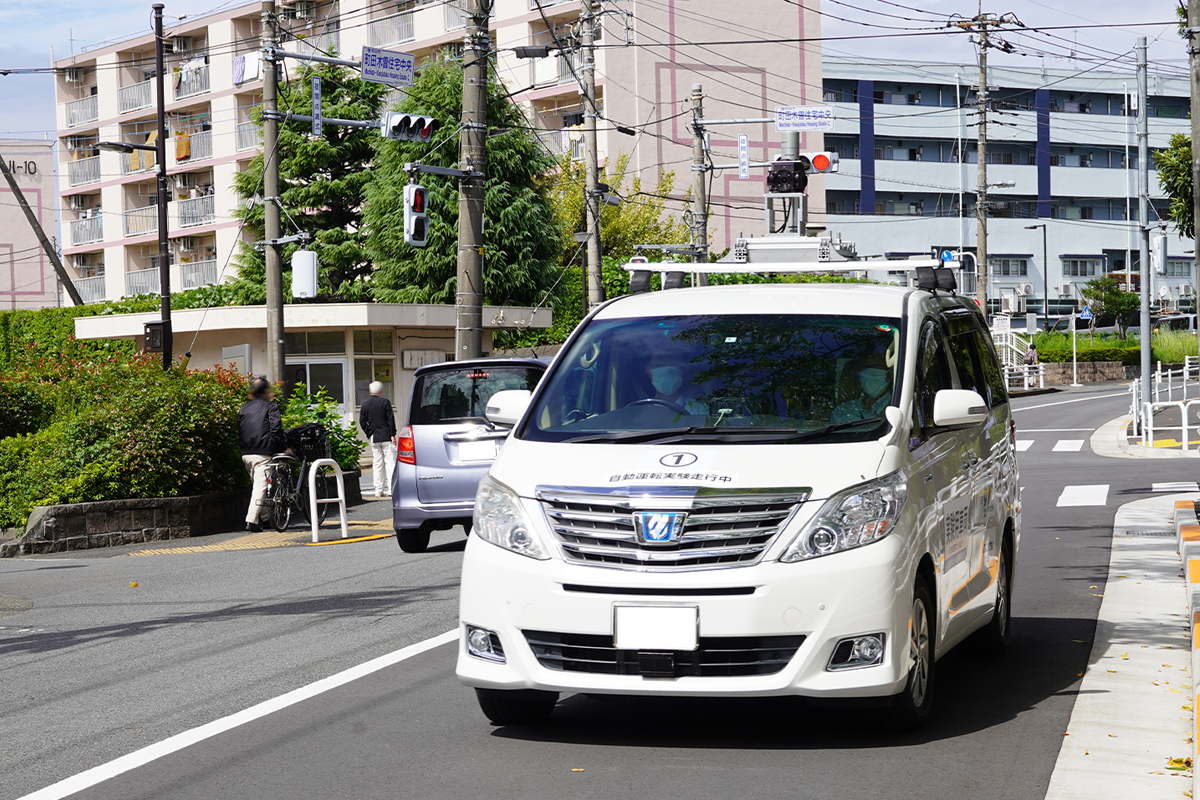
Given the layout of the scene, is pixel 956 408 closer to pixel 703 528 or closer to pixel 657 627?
pixel 703 528

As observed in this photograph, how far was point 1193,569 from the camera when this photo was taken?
361 inches

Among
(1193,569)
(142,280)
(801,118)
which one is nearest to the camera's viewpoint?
(1193,569)

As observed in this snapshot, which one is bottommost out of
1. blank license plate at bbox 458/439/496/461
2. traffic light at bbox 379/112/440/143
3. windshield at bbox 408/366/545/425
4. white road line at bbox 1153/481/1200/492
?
white road line at bbox 1153/481/1200/492

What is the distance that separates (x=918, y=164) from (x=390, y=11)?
3274 cm

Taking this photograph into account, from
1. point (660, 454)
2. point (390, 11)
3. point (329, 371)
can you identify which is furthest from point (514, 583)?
point (390, 11)

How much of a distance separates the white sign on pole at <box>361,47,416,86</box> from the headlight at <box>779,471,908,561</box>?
17.9 meters

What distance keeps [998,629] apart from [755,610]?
2.88m

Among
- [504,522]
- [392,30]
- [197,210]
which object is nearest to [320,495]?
[504,522]

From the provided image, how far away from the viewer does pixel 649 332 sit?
21.9ft

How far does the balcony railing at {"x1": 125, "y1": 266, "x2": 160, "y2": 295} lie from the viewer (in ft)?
201

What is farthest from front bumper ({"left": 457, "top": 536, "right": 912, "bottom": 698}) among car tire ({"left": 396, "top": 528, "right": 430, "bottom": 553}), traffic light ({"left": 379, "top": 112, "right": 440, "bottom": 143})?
traffic light ({"left": 379, "top": 112, "right": 440, "bottom": 143})

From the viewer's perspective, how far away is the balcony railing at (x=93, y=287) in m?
64.0

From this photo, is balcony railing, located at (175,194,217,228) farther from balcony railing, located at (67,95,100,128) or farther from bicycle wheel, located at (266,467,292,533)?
bicycle wheel, located at (266,467,292,533)

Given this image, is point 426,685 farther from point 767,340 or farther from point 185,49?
point 185,49
